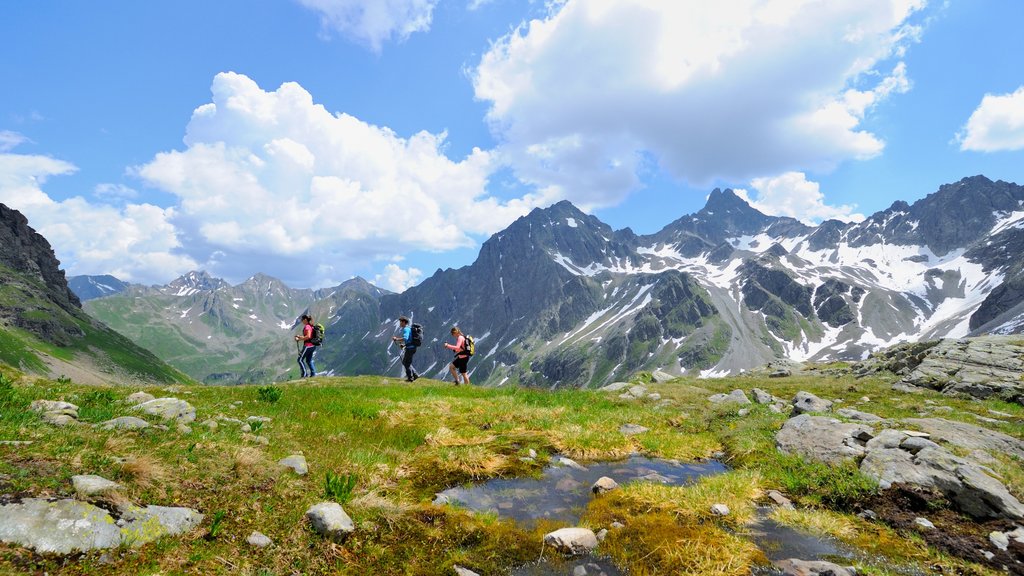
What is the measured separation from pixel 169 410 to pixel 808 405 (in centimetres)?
2173

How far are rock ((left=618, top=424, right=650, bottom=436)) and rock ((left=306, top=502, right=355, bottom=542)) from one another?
1036 centimetres

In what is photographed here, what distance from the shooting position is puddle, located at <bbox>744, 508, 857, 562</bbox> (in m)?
7.19

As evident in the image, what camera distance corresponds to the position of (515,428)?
49.8ft

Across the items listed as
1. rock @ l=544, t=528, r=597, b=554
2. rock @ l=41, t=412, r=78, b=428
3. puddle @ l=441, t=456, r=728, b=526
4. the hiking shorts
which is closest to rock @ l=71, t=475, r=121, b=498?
rock @ l=41, t=412, r=78, b=428

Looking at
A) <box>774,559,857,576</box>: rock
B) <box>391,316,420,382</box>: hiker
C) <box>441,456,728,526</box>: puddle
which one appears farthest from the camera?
<box>391,316,420,382</box>: hiker

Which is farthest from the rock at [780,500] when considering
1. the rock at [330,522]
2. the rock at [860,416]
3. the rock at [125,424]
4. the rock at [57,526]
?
the rock at [125,424]

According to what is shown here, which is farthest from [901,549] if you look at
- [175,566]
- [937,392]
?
[937,392]

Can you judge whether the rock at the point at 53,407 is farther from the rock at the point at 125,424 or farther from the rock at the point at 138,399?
the rock at the point at 138,399

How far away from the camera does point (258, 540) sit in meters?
6.24

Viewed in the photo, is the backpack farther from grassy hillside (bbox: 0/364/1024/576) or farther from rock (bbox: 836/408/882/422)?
rock (bbox: 836/408/882/422)

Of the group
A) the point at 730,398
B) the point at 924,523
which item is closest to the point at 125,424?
the point at 924,523

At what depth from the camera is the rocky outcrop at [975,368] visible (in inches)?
819

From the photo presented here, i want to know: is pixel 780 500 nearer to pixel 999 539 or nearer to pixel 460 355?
pixel 999 539

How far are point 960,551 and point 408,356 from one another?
2438cm
